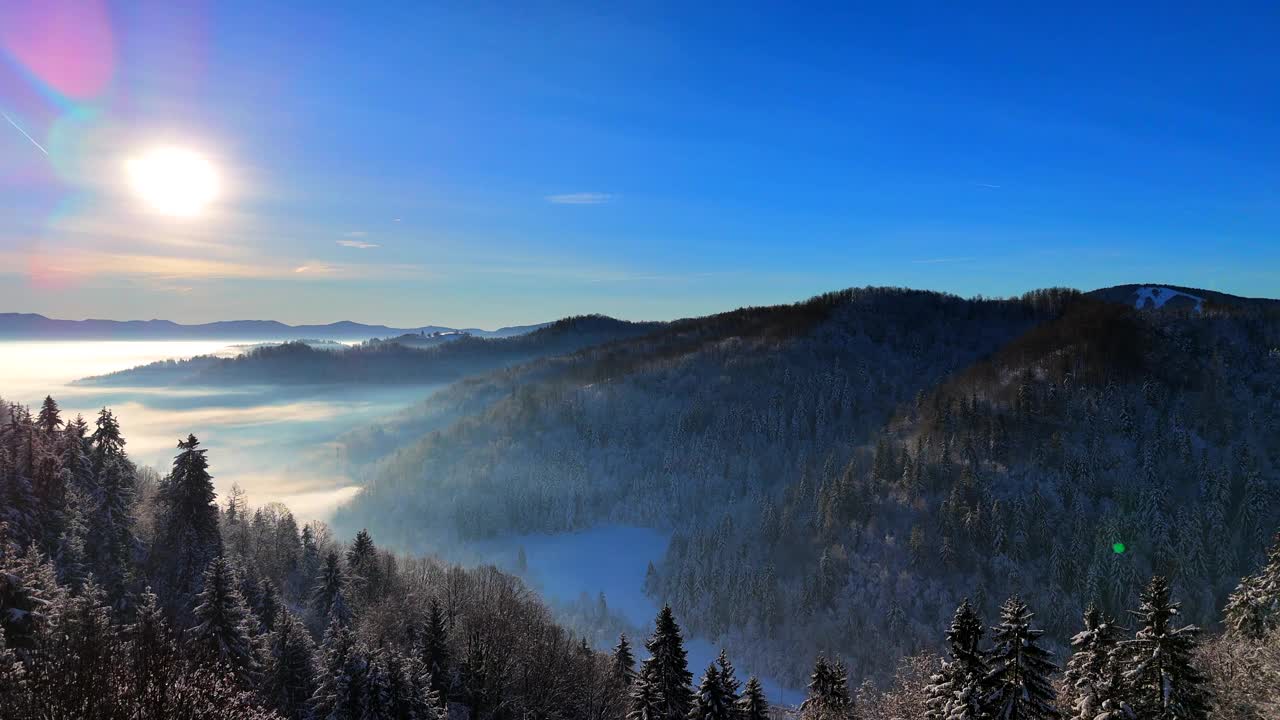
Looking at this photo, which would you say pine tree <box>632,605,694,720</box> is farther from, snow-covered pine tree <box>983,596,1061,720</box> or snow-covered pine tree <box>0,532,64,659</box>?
snow-covered pine tree <box>0,532,64,659</box>

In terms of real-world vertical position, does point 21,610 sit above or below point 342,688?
above

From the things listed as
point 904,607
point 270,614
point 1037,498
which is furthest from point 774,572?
point 270,614

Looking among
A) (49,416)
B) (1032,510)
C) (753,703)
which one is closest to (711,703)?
(753,703)

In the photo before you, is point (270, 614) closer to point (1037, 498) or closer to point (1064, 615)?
point (1064, 615)

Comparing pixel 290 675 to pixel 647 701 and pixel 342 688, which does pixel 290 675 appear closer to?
pixel 342 688

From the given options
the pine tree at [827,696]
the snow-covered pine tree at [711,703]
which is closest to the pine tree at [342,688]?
the snow-covered pine tree at [711,703]

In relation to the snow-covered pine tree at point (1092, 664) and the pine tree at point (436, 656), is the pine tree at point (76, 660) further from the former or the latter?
the snow-covered pine tree at point (1092, 664)

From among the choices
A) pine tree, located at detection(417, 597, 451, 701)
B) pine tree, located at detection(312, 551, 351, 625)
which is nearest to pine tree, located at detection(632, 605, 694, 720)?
pine tree, located at detection(417, 597, 451, 701)

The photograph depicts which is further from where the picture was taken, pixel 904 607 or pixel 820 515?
pixel 820 515
